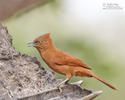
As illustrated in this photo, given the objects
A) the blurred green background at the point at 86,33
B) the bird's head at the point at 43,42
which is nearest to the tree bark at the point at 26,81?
the bird's head at the point at 43,42


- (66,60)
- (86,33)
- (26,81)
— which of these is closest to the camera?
(26,81)

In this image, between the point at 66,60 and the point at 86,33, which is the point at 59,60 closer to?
the point at 66,60

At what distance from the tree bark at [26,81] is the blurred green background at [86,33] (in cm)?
186

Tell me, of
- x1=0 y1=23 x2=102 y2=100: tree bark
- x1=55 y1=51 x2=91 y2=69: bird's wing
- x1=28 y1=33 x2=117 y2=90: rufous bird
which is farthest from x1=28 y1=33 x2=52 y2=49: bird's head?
x1=0 y1=23 x2=102 y2=100: tree bark

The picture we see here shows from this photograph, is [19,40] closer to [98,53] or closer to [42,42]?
[98,53]

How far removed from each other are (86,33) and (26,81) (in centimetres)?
298

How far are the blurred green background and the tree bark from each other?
6.12 ft

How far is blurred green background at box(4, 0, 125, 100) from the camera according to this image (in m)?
5.97

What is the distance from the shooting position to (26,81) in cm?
366

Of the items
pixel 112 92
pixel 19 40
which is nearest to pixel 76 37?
pixel 19 40

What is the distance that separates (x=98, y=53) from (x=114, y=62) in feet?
1.48

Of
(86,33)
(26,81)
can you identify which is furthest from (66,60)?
(86,33)

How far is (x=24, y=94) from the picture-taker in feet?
11.3

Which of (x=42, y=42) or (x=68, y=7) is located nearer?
(x=42, y=42)
